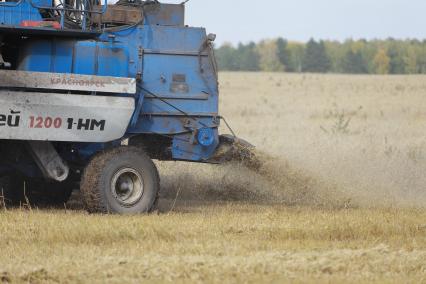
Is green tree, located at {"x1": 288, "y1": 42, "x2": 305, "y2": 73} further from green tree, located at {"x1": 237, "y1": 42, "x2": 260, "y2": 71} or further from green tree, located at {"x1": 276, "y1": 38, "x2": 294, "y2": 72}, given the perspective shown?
green tree, located at {"x1": 237, "y1": 42, "x2": 260, "y2": 71}

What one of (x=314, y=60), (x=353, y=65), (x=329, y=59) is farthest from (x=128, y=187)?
(x=329, y=59)

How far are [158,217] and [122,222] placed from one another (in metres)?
0.99

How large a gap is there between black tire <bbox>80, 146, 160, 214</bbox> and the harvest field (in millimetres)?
284

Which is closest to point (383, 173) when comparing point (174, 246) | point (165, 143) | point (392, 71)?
point (165, 143)

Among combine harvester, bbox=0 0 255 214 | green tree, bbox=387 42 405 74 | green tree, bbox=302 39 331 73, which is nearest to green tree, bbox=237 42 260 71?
green tree, bbox=302 39 331 73

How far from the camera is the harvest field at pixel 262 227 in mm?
7340

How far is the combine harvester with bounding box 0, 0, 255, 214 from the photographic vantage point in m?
10.6

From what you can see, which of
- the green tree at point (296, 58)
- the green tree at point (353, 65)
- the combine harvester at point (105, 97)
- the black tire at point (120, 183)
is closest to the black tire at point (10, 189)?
the combine harvester at point (105, 97)

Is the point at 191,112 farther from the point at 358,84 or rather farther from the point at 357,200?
the point at 358,84

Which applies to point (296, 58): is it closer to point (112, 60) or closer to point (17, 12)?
point (112, 60)

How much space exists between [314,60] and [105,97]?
87.3 meters

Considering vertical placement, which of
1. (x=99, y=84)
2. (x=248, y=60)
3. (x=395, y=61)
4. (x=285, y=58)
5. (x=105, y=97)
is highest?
(x=99, y=84)

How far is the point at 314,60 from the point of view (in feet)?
318

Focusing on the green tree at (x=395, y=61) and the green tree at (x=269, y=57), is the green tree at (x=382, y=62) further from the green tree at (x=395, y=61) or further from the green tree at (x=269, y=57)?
the green tree at (x=269, y=57)
